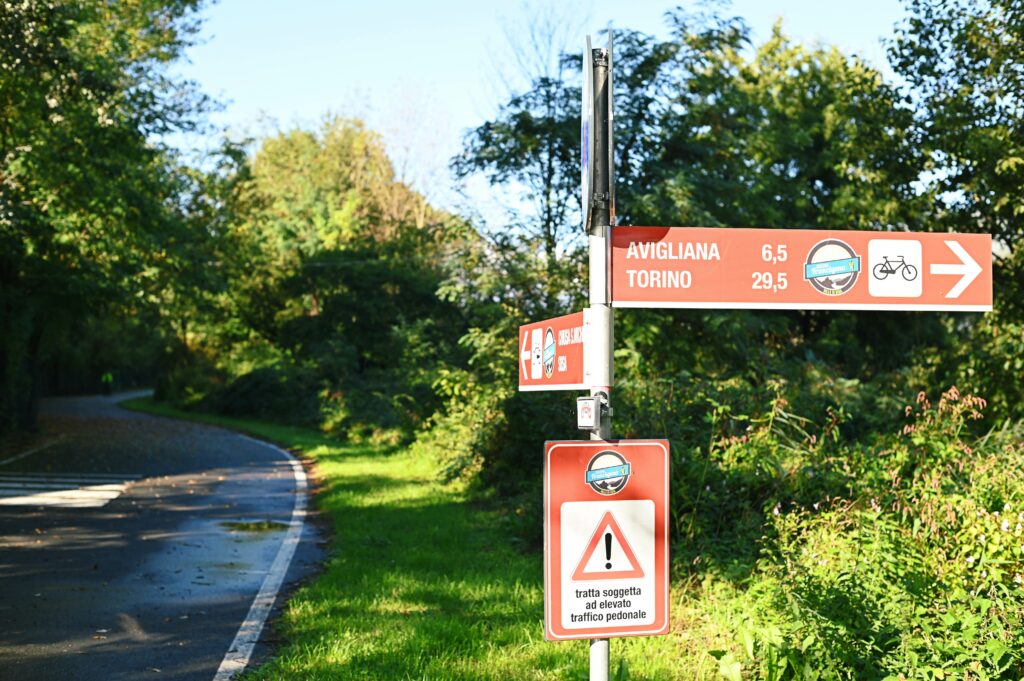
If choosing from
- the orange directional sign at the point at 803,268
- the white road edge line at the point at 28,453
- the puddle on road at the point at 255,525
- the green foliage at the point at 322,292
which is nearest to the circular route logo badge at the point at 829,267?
the orange directional sign at the point at 803,268

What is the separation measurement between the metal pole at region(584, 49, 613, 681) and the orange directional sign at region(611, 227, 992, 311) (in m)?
0.14

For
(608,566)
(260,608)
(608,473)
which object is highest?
(608,473)

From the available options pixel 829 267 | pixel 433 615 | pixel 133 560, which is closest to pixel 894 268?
pixel 829 267

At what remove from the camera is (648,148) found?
18.1 meters

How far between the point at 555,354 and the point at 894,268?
4.04 ft

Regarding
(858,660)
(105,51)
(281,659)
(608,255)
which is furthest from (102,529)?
(105,51)

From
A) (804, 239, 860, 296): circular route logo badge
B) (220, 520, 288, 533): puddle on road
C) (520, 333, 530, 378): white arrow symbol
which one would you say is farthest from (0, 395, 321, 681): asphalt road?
(804, 239, 860, 296): circular route logo badge

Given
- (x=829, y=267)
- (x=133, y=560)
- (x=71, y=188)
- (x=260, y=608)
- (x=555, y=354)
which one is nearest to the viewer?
(x=829, y=267)

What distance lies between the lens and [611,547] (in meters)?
3.46

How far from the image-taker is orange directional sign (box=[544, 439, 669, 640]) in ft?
11.3

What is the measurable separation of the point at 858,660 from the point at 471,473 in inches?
445

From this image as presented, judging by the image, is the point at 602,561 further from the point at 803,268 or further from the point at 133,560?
the point at 133,560

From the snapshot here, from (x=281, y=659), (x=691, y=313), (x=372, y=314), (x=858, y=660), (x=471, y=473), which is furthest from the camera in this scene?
(x=372, y=314)

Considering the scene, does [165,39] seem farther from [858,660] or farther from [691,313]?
[858,660]
